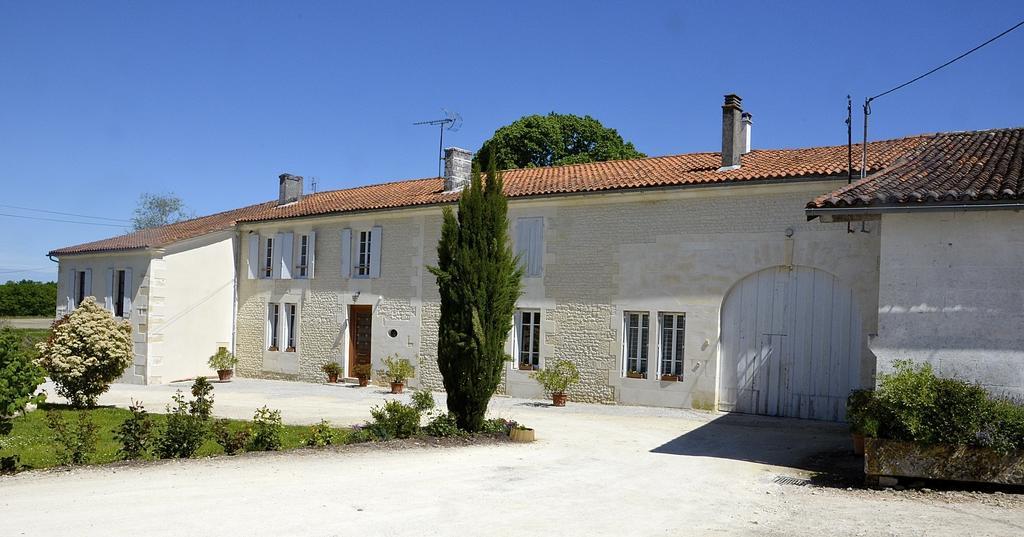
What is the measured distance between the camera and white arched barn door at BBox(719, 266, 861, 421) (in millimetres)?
13625

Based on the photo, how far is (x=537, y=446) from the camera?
10852 millimetres

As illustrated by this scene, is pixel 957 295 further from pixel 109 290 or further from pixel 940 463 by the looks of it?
pixel 109 290

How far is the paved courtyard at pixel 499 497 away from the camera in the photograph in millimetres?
6477

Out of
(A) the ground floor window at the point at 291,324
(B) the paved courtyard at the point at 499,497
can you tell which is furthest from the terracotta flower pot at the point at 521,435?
(A) the ground floor window at the point at 291,324

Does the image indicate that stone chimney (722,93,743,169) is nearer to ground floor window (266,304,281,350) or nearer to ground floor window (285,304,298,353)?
ground floor window (285,304,298,353)

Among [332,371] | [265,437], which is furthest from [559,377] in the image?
[265,437]

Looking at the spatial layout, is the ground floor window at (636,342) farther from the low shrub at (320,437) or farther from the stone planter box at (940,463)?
the stone planter box at (940,463)

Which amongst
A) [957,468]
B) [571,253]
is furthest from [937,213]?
[571,253]

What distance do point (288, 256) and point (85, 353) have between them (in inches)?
309

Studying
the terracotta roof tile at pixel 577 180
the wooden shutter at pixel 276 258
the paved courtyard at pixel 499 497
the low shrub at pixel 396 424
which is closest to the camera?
the paved courtyard at pixel 499 497

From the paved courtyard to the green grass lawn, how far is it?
639 millimetres

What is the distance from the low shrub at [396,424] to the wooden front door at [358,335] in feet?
30.8

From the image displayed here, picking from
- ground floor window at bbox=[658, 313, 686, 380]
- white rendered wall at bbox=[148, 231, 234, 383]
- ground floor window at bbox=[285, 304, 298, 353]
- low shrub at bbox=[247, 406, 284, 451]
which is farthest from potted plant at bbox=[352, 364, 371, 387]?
low shrub at bbox=[247, 406, 284, 451]

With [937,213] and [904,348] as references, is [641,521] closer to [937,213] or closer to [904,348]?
[904,348]
